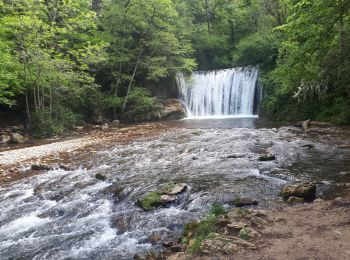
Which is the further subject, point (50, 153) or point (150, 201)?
point (50, 153)

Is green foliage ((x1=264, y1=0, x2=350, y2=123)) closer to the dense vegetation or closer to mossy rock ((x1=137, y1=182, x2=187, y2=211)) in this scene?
the dense vegetation

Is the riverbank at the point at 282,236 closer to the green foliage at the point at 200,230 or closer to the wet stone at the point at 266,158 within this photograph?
the green foliage at the point at 200,230

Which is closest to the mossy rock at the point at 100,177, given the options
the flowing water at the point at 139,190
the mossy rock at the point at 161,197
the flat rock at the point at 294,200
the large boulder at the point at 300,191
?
the flowing water at the point at 139,190

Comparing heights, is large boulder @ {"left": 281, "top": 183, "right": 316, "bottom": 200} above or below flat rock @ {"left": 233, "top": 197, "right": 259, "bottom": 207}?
above

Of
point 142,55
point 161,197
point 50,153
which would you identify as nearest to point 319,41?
point 161,197

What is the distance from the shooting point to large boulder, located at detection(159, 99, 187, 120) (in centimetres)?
2995

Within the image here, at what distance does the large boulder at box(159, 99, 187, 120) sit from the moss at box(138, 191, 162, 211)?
853 inches

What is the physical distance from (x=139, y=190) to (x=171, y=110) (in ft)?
71.5

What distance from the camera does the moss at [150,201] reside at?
7614mm

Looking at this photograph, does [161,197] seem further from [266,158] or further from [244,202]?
[266,158]

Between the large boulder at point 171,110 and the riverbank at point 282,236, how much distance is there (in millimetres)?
23774

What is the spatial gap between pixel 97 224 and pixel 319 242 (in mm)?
4268

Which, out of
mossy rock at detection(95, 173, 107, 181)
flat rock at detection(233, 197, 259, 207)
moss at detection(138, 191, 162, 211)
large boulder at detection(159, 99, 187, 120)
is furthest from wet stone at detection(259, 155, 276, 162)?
large boulder at detection(159, 99, 187, 120)

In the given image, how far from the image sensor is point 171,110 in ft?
99.8
